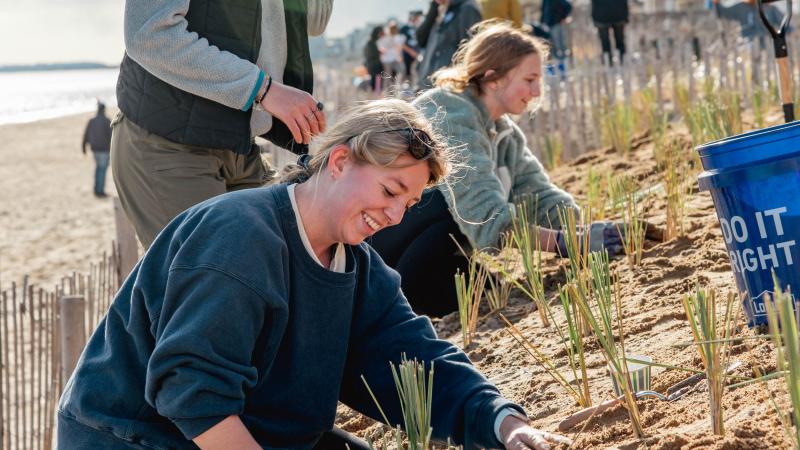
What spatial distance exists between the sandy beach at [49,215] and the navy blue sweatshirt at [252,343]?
296 inches

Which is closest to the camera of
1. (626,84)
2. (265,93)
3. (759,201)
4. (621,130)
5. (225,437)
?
(225,437)

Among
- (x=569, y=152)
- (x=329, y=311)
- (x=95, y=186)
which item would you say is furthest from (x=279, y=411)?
(x=95, y=186)

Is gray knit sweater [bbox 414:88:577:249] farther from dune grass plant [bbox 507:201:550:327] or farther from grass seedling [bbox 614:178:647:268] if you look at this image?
grass seedling [bbox 614:178:647:268]

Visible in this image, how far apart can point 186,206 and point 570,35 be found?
1816 cm

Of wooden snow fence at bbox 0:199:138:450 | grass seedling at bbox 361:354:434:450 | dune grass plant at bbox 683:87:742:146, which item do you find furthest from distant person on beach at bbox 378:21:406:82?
grass seedling at bbox 361:354:434:450

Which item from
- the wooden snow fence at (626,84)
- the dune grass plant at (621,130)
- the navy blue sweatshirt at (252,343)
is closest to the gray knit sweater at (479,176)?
the navy blue sweatshirt at (252,343)

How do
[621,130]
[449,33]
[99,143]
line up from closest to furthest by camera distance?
[621,130] < [449,33] < [99,143]

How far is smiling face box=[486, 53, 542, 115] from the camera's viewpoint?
358 cm

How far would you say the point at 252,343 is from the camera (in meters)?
1.81

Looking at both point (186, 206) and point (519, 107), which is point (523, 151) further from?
point (186, 206)

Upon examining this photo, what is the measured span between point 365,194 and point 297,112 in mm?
745

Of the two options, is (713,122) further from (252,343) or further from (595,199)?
(252,343)

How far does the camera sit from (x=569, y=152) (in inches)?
285

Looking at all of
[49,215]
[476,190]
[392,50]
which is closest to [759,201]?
[476,190]
